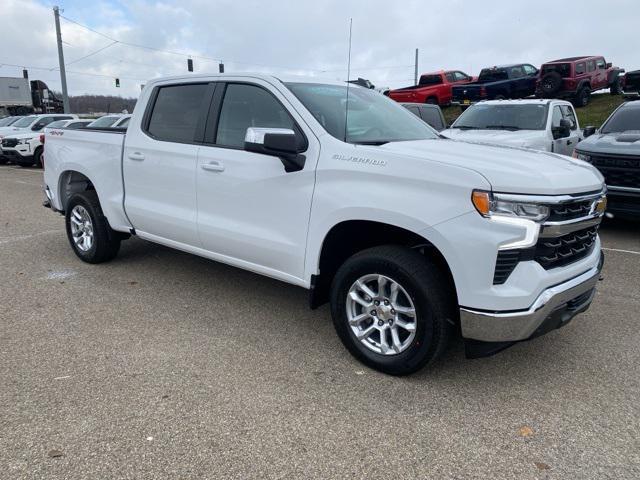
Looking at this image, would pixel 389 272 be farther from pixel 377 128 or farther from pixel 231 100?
pixel 231 100

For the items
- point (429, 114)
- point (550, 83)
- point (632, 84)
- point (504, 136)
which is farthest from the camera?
point (550, 83)

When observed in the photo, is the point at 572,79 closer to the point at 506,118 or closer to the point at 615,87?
the point at 615,87

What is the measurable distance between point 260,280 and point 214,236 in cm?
116

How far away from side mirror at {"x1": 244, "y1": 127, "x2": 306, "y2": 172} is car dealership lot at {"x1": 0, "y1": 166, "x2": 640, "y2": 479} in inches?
52.6

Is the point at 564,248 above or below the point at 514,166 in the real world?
below

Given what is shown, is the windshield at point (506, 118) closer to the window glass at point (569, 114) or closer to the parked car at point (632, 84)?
the window glass at point (569, 114)

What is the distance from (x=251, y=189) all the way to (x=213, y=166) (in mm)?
461

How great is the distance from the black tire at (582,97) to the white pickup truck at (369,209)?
20.4m

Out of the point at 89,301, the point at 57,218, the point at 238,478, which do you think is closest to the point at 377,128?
the point at 238,478

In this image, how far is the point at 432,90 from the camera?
25.4 m

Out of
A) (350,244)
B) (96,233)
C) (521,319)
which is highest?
(350,244)

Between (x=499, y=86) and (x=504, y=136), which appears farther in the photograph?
(x=499, y=86)

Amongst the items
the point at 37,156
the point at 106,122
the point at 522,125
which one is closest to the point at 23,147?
the point at 37,156

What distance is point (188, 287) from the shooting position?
5.12 metres
